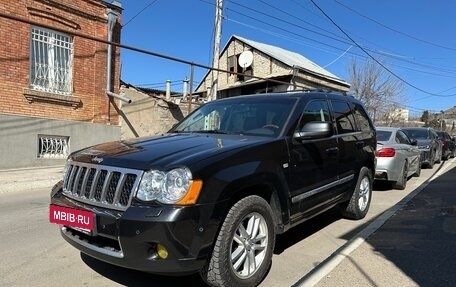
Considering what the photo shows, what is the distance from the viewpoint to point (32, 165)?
13281mm

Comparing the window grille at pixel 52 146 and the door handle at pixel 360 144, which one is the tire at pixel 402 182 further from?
the window grille at pixel 52 146

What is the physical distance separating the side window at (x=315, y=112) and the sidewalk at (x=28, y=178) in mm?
6886

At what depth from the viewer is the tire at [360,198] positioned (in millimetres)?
6824

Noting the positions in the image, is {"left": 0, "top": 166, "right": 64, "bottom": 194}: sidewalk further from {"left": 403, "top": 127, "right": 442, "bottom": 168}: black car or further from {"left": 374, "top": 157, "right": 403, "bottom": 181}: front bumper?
{"left": 403, "top": 127, "right": 442, "bottom": 168}: black car

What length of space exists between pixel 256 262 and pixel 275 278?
1.46 feet

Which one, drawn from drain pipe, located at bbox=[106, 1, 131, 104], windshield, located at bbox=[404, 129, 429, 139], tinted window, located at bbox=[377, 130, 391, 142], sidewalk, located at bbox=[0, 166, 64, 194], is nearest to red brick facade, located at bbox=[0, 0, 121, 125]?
drain pipe, located at bbox=[106, 1, 131, 104]

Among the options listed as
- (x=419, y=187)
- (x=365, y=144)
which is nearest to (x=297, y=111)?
(x=365, y=144)

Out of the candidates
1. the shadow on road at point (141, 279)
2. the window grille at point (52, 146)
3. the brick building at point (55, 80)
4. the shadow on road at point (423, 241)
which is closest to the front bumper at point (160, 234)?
the shadow on road at point (141, 279)

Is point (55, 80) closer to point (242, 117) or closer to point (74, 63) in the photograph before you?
point (74, 63)

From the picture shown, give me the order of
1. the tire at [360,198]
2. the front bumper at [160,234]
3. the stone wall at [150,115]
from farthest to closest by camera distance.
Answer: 1. the stone wall at [150,115]
2. the tire at [360,198]
3. the front bumper at [160,234]

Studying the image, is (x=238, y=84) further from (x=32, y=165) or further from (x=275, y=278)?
(x=275, y=278)

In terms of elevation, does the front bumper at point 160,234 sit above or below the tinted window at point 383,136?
below

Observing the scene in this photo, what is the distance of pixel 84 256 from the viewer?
198 inches

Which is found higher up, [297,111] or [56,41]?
[56,41]
